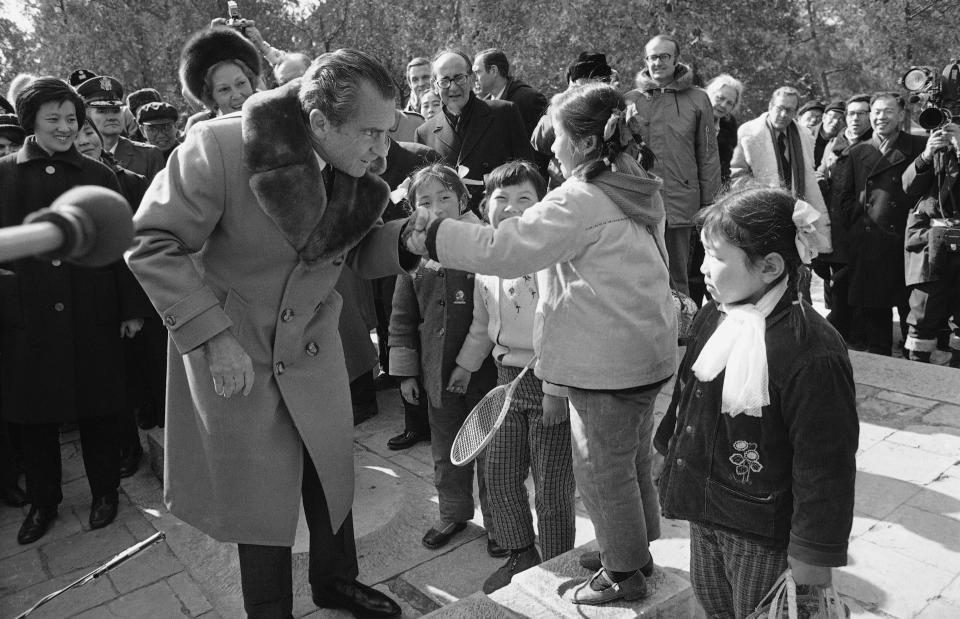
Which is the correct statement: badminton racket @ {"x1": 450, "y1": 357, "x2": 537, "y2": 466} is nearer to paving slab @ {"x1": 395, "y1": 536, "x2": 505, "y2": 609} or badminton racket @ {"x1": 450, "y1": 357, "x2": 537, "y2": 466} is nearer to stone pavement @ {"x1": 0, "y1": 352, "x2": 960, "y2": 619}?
stone pavement @ {"x1": 0, "y1": 352, "x2": 960, "y2": 619}

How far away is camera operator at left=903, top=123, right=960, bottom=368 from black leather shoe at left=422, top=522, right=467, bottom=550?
4197 millimetres

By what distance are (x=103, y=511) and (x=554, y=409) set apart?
2.70 metres

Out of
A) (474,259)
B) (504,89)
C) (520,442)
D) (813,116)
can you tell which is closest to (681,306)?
(520,442)

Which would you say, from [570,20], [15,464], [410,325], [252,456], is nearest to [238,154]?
[252,456]

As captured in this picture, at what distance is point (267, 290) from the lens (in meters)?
2.48

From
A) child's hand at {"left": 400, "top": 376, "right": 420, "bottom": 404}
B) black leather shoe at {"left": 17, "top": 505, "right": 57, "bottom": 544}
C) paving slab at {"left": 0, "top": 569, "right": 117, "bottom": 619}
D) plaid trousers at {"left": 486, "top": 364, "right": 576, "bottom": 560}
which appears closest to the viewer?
plaid trousers at {"left": 486, "top": 364, "right": 576, "bottom": 560}

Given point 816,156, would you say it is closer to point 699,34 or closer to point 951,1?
point 699,34

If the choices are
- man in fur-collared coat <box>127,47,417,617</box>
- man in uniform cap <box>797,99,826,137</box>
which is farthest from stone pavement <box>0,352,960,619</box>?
man in uniform cap <box>797,99,826,137</box>

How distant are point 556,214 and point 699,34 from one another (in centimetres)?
1313

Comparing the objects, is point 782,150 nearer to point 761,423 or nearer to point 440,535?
point 440,535

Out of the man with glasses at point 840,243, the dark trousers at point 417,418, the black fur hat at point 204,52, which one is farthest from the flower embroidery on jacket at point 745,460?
the man with glasses at point 840,243

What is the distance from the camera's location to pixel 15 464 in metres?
4.71

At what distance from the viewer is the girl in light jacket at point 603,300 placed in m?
2.45

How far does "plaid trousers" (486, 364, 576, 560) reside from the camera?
3100mm
